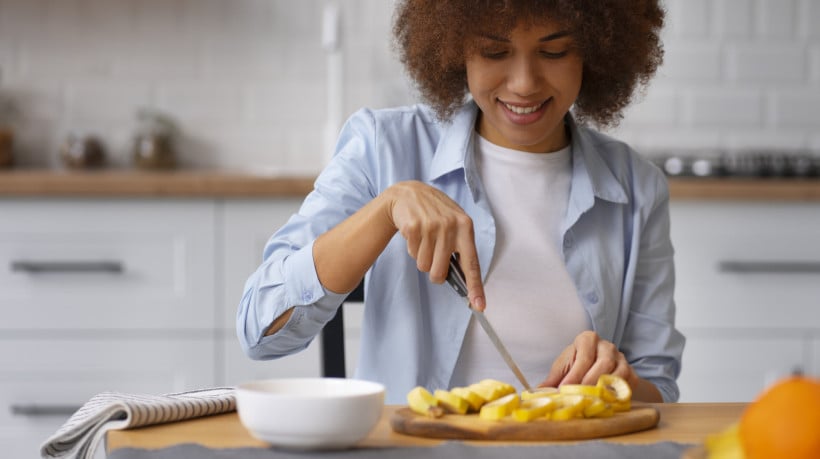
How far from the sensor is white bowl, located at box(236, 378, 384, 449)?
Result: 829 millimetres

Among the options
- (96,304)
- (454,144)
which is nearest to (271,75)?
(96,304)

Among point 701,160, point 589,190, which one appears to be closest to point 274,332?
point 589,190

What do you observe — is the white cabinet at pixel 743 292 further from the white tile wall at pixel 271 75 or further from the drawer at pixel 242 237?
the drawer at pixel 242 237

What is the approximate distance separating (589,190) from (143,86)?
1988 millimetres

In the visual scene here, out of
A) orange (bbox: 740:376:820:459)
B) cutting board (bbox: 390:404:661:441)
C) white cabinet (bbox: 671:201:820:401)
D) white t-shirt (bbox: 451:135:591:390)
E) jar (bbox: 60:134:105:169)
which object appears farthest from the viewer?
jar (bbox: 60:134:105:169)

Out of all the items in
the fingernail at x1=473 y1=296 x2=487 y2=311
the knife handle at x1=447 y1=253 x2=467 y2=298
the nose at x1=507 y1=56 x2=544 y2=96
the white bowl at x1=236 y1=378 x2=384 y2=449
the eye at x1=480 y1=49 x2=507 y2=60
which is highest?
the eye at x1=480 y1=49 x2=507 y2=60

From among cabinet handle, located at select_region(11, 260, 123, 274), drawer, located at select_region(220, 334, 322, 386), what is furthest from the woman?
cabinet handle, located at select_region(11, 260, 123, 274)

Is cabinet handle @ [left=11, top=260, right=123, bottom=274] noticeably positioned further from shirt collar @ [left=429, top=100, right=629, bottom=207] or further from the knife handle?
the knife handle

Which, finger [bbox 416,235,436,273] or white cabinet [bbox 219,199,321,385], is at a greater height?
finger [bbox 416,235,436,273]

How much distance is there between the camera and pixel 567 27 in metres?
→ 1.42

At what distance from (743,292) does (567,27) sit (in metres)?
1.34

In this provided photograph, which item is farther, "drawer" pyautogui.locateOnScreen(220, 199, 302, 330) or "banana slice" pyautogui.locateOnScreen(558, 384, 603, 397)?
"drawer" pyautogui.locateOnScreen(220, 199, 302, 330)

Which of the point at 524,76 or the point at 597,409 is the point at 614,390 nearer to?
the point at 597,409

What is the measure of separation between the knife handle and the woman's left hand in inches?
6.1
